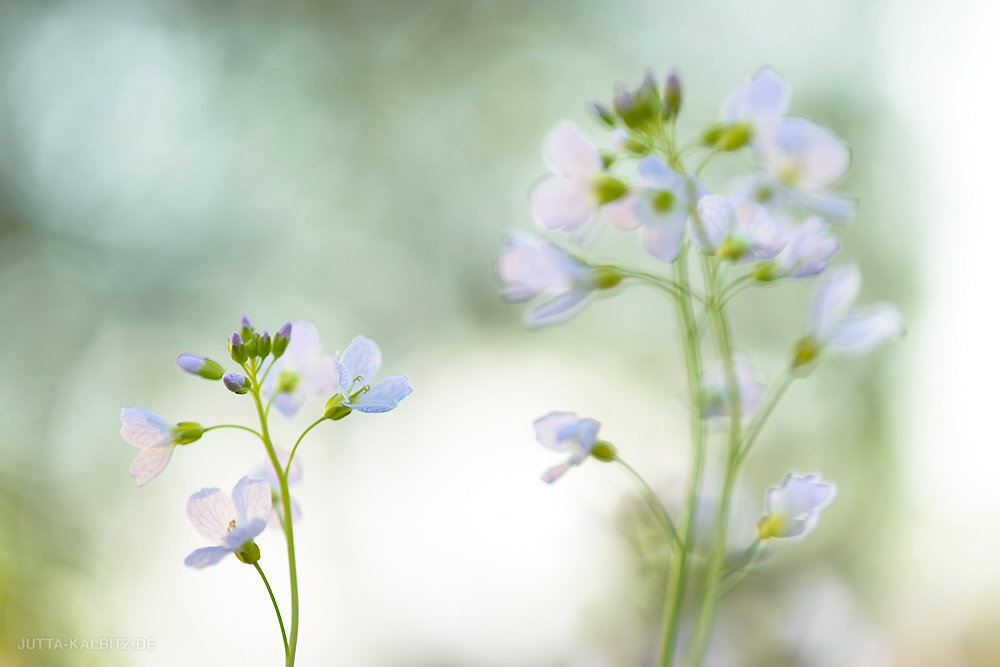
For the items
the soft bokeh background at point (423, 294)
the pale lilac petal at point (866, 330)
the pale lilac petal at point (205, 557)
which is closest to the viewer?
the pale lilac petal at point (205, 557)

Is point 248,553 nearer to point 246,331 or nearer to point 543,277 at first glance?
point 246,331

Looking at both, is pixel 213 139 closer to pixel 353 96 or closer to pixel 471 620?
pixel 353 96

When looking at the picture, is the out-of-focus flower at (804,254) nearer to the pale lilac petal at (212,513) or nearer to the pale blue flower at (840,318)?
the pale blue flower at (840,318)

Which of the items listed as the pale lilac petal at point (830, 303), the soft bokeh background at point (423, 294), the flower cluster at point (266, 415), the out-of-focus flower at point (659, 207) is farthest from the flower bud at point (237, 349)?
the soft bokeh background at point (423, 294)

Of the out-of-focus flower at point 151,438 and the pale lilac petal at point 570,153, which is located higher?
the pale lilac petal at point 570,153

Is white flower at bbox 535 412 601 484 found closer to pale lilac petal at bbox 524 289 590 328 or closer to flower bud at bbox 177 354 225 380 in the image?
pale lilac petal at bbox 524 289 590 328

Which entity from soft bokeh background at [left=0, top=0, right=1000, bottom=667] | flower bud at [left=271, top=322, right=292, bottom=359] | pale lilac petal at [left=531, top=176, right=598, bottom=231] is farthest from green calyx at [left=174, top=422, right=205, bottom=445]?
soft bokeh background at [left=0, top=0, right=1000, bottom=667]

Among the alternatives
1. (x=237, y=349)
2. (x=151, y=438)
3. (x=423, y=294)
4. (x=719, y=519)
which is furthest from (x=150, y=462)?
(x=423, y=294)
